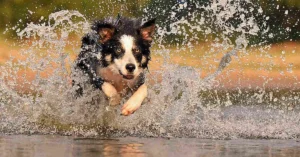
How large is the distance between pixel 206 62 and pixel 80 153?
16.4 m

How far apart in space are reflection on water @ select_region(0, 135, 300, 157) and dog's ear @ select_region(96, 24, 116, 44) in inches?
62.9

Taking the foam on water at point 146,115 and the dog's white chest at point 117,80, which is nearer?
the foam on water at point 146,115

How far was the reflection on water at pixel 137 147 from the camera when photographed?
10141 millimetres

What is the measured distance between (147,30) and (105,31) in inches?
20.3

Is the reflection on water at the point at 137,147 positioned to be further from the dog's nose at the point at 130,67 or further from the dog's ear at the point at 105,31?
the dog's ear at the point at 105,31

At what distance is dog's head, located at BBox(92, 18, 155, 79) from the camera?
1228 centimetres

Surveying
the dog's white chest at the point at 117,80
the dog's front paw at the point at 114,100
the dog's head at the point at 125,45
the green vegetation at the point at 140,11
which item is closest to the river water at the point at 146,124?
the dog's front paw at the point at 114,100

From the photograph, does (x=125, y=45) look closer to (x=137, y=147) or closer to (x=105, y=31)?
(x=105, y=31)

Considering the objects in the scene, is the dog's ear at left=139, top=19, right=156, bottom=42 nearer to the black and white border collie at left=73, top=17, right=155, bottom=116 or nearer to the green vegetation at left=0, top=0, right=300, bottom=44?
the black and white border collie at left=73, top=17, right=155, bottom=116

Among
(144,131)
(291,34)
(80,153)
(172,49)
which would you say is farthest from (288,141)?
(291,34)

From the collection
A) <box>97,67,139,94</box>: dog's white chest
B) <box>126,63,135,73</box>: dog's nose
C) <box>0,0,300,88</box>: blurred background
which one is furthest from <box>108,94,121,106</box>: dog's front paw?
<box>0,0,300,88</box>: blurred background

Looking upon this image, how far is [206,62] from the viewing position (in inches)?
1037

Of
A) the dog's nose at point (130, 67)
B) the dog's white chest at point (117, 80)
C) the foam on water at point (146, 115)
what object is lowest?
the foam on water at point (146, 115)

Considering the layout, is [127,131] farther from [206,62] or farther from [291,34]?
[291,34]
